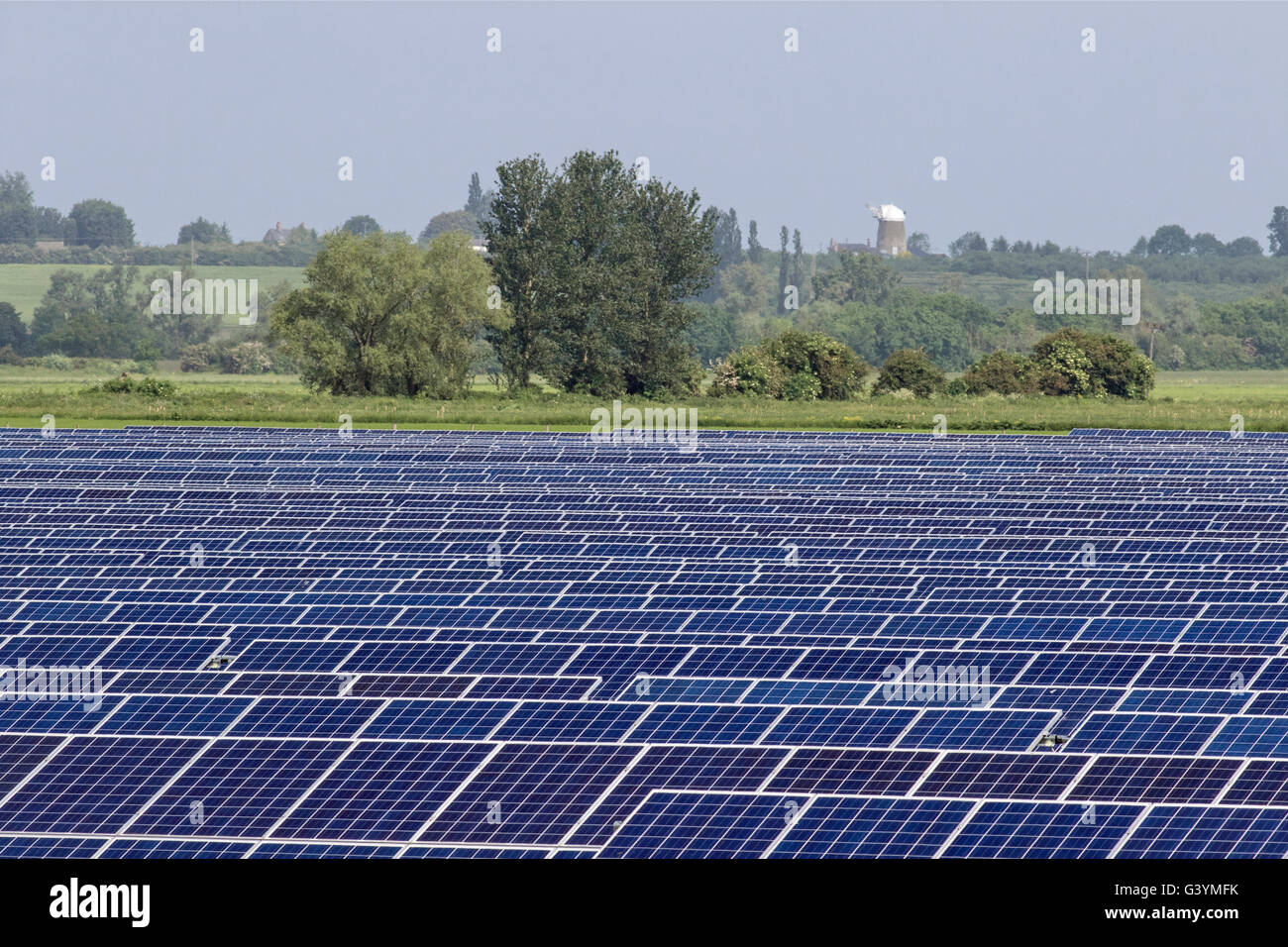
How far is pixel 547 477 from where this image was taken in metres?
47.7

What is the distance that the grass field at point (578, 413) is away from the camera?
270 feet

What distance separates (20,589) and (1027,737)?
61.9 ft

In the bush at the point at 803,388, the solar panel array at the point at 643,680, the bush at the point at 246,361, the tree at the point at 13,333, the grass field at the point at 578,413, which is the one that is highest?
the tree at the point at 13,333

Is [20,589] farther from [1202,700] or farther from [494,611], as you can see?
[1202,700]

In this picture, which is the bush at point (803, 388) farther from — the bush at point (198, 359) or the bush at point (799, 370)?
the bush at point (198, 359)

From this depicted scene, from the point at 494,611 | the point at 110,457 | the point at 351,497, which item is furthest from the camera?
the point at 110,457

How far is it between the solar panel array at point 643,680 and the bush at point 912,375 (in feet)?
178

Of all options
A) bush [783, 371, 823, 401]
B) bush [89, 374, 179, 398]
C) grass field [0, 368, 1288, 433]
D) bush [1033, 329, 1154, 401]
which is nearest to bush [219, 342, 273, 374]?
bush [89, 374, 179, 398]

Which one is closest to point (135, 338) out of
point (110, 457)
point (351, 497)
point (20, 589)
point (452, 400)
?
point (452, 400)

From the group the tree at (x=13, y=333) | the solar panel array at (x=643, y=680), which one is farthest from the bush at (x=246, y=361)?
the solar panel array at (x=643, y=680)

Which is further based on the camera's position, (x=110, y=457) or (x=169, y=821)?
(x=110, y=457)

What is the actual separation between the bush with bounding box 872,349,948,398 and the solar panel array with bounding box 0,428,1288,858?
54152mm

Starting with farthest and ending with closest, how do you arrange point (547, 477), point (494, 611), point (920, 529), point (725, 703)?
point (547, 477)
point (920, 529)
point (494, 611)
point (725, 703)
